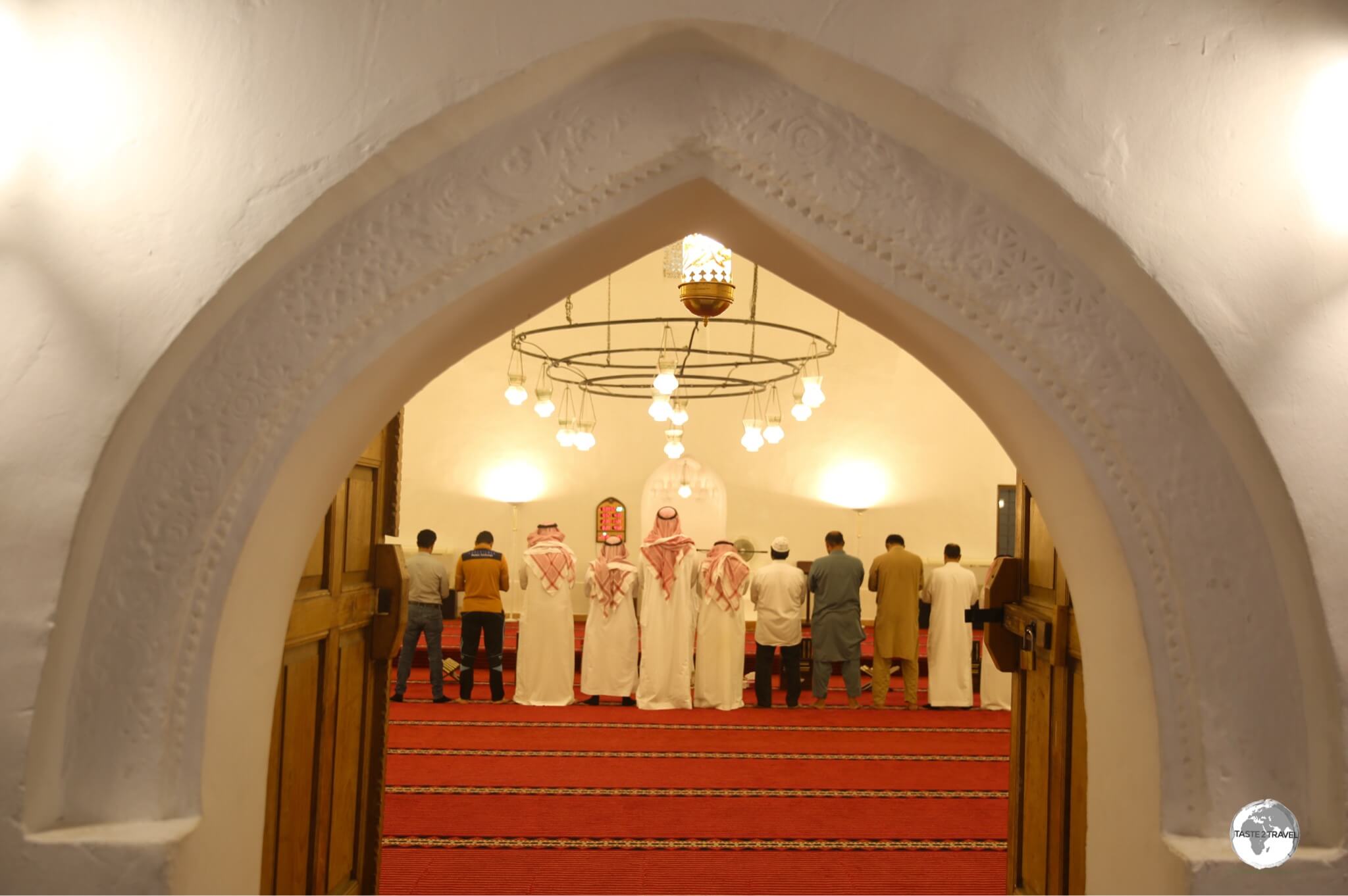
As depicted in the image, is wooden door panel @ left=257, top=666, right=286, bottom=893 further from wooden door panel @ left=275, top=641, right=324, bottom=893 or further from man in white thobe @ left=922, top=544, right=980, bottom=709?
man in white thobe @ left=922, top=544, right=980, bottom=709

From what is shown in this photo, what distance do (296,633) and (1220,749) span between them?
183 cm

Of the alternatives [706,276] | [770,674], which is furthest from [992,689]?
[706,276]

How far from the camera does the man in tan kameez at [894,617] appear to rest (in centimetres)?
686

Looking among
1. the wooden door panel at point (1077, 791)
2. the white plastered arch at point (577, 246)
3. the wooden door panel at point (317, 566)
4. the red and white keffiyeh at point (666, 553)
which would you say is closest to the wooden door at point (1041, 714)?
the wooden door panel at point (1077, 791)

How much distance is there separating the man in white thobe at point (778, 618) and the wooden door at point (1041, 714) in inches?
149

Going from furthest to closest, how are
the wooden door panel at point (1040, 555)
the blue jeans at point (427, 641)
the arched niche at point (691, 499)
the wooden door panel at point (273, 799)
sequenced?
the arched niche at point (691, 499) < the blue jeans at point (427, 641) < the wooden door panel at point (1040, 555) < the wooden door panel at point (273, 799)

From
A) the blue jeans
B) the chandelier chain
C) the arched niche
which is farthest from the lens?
the arched niche

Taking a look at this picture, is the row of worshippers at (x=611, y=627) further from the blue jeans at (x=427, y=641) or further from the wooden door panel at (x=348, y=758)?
the wooden door panel at (x=348, y=758)

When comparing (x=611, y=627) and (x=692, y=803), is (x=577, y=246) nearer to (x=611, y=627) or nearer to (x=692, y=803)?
(x=692, y=803)

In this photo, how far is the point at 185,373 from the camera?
1.69 meters

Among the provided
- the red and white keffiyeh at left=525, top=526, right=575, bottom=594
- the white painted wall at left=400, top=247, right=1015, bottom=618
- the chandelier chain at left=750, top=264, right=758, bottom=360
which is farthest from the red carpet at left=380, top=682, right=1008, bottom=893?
the white painted wall at left=400, top=247, right=1015, bottom=618

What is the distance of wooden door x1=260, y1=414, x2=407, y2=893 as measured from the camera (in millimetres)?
2295

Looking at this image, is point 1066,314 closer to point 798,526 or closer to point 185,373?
point 185,373

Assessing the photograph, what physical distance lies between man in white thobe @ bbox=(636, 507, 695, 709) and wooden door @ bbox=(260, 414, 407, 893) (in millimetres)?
3862
